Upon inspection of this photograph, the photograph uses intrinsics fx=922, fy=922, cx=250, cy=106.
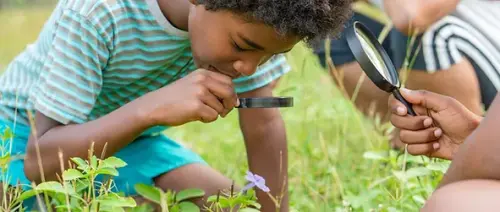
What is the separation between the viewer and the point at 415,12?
2455mm

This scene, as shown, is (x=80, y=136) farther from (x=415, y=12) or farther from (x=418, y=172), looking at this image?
(x=415, y=12)

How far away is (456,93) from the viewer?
2.74 meters

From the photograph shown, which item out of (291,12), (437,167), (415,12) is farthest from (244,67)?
(415,12)

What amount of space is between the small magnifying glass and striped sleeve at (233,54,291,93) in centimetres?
41

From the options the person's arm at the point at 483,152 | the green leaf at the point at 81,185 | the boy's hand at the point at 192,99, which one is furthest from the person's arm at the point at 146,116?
the person's arm at the point at 483,152

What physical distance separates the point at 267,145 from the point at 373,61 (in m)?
0.63

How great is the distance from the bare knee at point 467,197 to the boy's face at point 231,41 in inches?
23.4

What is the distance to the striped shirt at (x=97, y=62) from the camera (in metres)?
2.02

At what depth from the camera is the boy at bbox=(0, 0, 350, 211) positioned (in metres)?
1.88

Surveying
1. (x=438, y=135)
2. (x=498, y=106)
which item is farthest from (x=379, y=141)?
(x=498, y=106)

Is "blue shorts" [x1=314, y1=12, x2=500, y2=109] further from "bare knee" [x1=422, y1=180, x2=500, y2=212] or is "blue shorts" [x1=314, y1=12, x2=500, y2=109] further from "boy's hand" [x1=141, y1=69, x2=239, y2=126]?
"bare knee" [x1=422, y1=180, x2=500, y2=212]

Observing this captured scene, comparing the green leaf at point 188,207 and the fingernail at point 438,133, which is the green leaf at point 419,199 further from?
the green leaf at point 188,207

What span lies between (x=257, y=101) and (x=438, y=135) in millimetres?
394

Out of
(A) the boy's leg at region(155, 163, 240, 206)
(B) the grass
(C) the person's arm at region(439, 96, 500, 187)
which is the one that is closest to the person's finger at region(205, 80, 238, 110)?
(B) the grass
